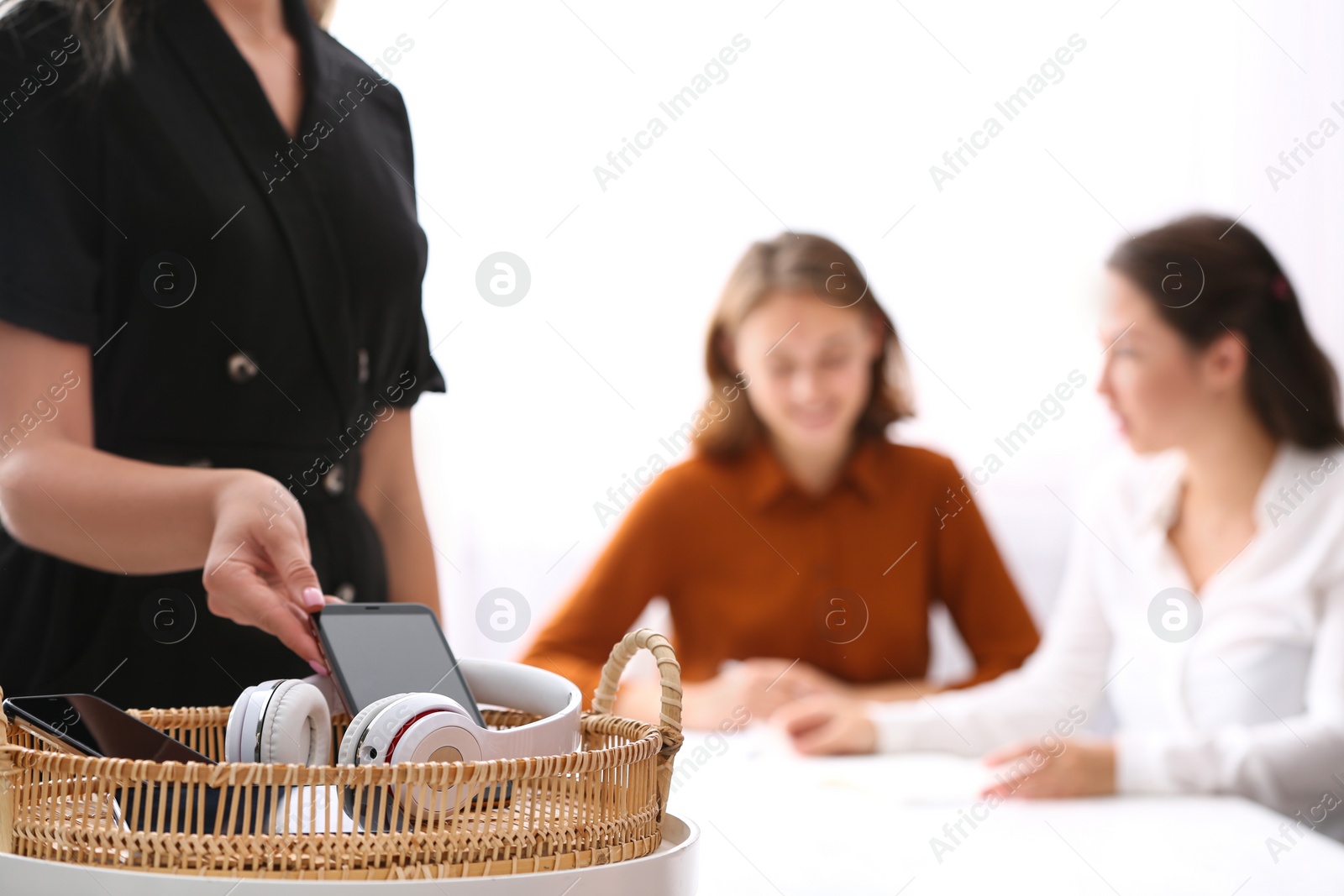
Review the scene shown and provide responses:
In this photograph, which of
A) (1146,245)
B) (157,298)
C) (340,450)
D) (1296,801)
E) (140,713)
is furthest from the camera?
(1146,245)

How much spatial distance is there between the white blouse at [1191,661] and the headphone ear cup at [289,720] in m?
0.99

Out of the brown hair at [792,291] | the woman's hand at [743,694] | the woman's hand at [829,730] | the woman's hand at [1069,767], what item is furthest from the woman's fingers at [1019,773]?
the brown hair at [792,291]

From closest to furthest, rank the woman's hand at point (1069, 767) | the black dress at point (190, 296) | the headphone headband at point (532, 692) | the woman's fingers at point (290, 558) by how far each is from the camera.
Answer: the headphone headband at point (532, 692)
the woman's fingers at point (290, 558)
the black dress at point (190, 296)
the woman's hand at point (1069, 767)

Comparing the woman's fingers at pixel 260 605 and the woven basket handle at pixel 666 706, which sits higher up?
the woven basket handle at pixel 666 706

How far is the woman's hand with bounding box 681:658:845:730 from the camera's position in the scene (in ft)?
5.24

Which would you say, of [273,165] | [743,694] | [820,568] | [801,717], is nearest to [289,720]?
[273,165]

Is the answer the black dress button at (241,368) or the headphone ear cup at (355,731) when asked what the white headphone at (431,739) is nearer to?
the headphone ear cup at (355,731)

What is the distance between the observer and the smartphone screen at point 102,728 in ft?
1.62

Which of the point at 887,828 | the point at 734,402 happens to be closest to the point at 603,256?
the point at 734,402

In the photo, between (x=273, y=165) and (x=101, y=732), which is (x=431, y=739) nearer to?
(x=101, y=732)

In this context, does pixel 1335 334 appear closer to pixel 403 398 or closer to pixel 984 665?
pixel 984 665

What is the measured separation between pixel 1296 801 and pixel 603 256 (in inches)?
48.8

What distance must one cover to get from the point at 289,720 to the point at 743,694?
1177 mm

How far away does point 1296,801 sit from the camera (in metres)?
1.36
